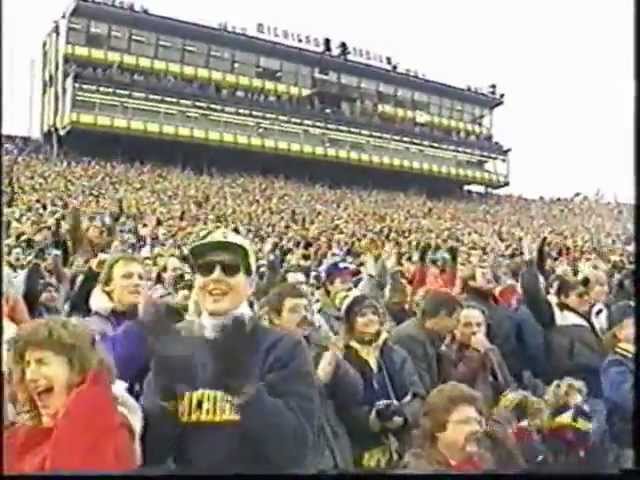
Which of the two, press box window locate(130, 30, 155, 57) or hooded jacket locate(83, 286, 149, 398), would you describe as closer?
hooded jacket locate(83, 286, 149, 398)

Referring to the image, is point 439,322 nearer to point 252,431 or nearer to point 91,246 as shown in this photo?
point 252,431

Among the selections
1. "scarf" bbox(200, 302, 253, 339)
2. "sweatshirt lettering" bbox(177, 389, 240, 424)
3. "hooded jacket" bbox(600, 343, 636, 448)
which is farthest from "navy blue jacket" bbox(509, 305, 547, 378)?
"sweatshirt lettering" bbox(177, 389, 240, 424)

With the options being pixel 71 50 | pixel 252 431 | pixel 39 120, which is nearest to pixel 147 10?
pixel 71 50

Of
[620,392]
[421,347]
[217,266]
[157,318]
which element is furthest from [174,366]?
[620,392]

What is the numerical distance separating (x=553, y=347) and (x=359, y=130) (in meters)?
1.23

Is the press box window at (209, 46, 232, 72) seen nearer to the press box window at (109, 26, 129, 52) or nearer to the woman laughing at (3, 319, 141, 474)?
the press box window at (109, 26, 129, 52)

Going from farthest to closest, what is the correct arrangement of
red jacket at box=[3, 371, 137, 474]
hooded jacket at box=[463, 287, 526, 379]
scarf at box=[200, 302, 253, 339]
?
hooded jacket at box=[463, 287, 526, 379], scarf at box=[200, 302, 253, 339], red jacket at box=[3, 371, 137, 474]

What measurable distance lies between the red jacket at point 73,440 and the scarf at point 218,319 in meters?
0.46

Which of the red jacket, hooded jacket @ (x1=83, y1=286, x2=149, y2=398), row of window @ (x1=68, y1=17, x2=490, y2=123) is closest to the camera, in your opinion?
the red jacket

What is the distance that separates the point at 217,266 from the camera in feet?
14.1

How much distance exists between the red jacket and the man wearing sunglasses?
0.16m

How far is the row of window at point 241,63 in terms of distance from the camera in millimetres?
4348

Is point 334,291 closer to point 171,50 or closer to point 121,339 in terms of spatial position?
point 121,339

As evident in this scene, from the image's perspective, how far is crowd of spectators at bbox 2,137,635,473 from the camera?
409 cm
